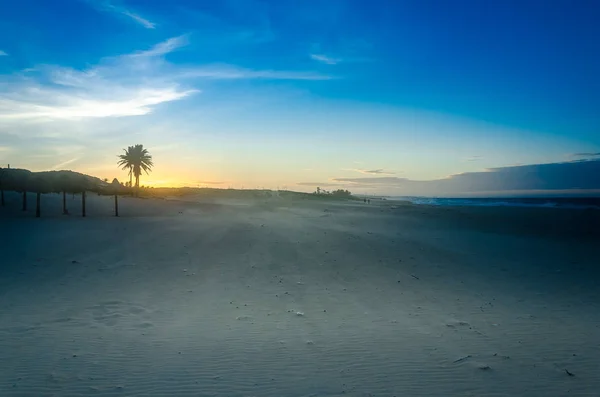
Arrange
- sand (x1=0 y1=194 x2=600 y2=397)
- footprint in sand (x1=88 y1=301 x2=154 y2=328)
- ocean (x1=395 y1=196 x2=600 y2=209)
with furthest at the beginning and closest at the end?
ocean (x1=395 y1=196 x2=600 y2=209)
footprint in sand (x1=88 y1=301 x2=154 y2=328)
sand (x1=0 y1=194 x2=600 y2=397)

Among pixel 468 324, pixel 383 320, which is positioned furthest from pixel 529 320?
pixel 383 320

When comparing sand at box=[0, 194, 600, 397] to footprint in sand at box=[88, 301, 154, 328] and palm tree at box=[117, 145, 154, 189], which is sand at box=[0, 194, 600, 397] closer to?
footprint in sand at box=[88, 301, 154, 328]

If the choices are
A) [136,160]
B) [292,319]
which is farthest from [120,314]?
[136,160]

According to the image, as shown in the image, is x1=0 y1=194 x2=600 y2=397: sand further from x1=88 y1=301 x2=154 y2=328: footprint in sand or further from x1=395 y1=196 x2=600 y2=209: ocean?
x1=395 y1=196 x2=600 y2=209: ocean

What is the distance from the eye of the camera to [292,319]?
8.64m

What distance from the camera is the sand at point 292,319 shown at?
5859mm

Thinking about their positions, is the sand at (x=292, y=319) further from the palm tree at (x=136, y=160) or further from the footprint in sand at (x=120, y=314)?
the palm tree at (x=136, y=160)

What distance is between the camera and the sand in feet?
19.2

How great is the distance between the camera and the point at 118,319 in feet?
27.5

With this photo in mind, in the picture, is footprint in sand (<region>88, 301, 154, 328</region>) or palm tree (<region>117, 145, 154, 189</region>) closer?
footprint in sand (<region>88, 301, 154, 328</region>)

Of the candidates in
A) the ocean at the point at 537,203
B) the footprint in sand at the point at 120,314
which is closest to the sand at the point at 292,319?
the footprint in sand at the point at 120,314

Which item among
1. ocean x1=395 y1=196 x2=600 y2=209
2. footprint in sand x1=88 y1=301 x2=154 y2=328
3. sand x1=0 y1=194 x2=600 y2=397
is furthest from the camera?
ocean x1=395 y1=196 x2=600 y2=209

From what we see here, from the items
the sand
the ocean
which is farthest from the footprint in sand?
the ocean

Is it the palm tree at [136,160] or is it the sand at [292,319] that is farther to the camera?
the palm tree at [136,160]
